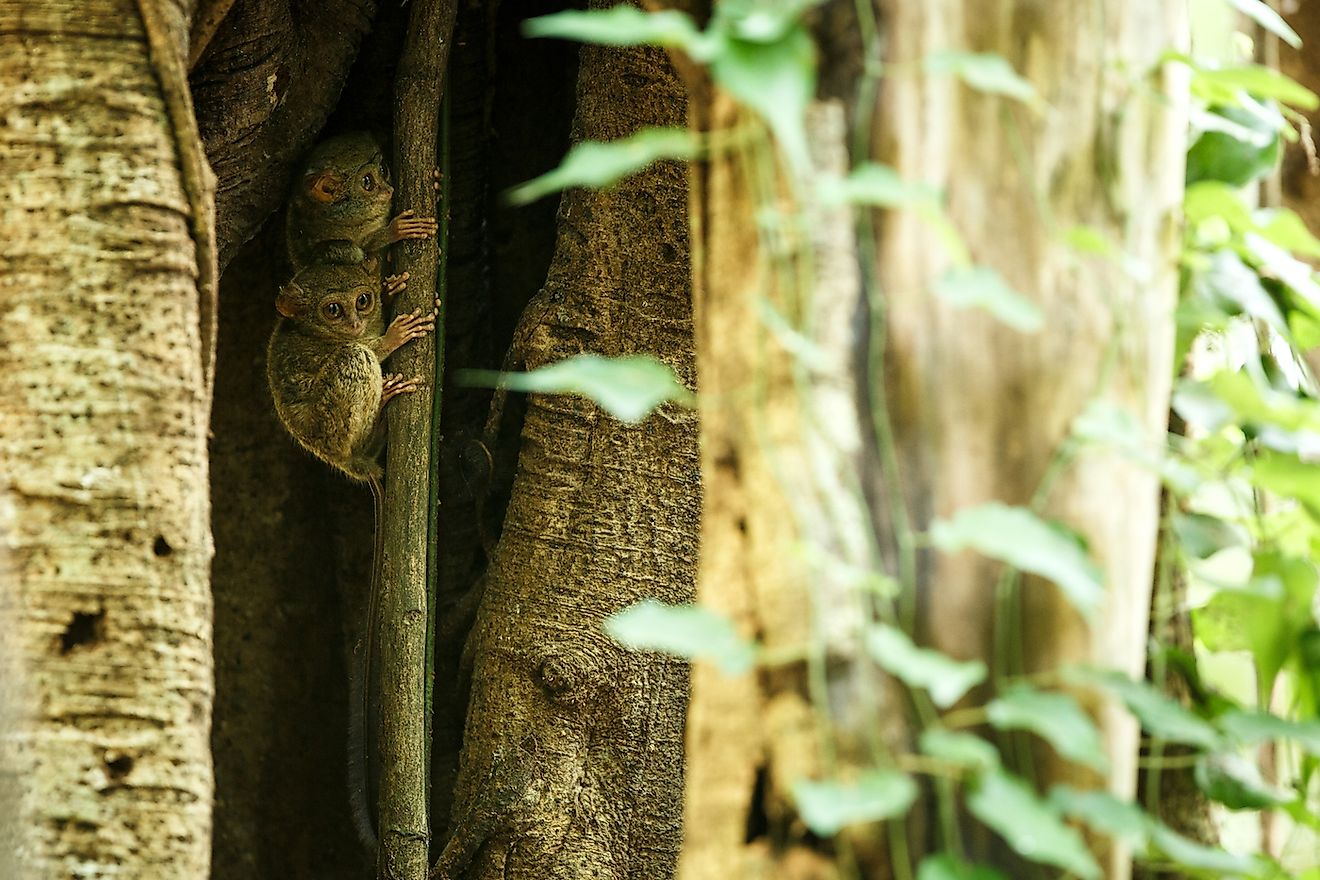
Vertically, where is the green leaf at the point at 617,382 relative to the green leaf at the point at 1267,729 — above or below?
above

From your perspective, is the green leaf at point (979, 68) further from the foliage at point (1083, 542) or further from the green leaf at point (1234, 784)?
the green leaf at point (1234, 784)

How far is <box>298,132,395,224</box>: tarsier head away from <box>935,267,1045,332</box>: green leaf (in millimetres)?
2446

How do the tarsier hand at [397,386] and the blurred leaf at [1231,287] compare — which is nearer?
the blurred leaf at [1231,287]

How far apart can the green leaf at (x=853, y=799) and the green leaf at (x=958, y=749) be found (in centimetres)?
A: 5

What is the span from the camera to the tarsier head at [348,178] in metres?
3.61

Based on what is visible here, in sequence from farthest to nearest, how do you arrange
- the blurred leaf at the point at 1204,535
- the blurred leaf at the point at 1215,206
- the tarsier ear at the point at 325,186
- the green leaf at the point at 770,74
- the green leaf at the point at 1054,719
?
1. the tarsier ear at the point at 325,186
2. the blurred leaf at the point at 1204,535
3. the blurred leaf at the point at 1215,206
4. the green leaf at the point at 1054,719
5. the green leaf at the point at 770,74

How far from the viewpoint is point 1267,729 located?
174cm

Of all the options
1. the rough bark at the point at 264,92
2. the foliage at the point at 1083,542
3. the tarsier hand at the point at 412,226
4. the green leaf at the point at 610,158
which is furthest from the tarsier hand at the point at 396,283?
the green leaf at the point at 610,158

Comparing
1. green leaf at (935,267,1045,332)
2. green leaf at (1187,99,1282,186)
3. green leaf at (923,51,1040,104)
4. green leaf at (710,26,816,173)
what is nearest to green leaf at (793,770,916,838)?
green leaf at (935,267,1045,332)

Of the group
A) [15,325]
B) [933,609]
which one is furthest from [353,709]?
[933,609]

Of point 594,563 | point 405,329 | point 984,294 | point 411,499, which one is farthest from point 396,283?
point 984,294

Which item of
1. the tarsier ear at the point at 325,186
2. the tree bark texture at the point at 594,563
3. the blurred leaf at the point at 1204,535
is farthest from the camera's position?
the tarsier ear at the point at 325,186

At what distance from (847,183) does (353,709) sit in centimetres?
265

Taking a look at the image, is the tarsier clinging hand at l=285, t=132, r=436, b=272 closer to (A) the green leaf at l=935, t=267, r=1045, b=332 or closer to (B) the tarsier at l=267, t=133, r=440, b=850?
(B) the tarsier at l=267, t=133, r=440, b=850
